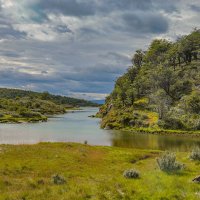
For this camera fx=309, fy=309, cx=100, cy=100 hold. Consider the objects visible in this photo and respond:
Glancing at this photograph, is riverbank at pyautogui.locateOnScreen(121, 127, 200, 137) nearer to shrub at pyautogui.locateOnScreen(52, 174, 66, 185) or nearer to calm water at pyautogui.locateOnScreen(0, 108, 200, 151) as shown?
calm water at pyautogui.locateOnScreen(0, 108, 200, 151)

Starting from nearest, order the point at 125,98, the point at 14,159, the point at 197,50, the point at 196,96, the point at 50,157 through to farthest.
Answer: the point at 14,159 → the point at 50,157 → the point at 196,96 → the point at 125,98 → the point at 197,50

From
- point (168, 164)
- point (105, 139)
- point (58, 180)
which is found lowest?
point (105, 139)

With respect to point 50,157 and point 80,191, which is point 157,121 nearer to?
point 50,157

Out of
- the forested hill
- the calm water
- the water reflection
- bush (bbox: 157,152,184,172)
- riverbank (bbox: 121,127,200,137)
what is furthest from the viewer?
the forested hill

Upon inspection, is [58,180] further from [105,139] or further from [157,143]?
[105,139]

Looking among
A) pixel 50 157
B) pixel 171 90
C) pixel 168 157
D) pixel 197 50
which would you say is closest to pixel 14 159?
pixel 50 157

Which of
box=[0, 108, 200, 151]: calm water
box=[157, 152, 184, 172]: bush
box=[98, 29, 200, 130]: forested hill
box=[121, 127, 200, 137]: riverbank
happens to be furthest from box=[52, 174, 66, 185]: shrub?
box=[98, 29, 200, 130]: forested hill

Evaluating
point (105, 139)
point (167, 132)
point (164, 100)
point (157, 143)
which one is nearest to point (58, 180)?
point (157, 143)

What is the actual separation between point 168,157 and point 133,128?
10166cm

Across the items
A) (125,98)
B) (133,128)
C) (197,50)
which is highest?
(197,50)

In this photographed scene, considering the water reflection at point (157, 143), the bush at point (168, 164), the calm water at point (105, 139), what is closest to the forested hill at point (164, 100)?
the calm water at point (105, 139)

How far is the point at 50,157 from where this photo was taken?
132 feet

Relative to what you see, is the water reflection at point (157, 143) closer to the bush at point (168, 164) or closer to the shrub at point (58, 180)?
the bush at point (168, 164)

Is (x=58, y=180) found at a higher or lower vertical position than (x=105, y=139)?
higher
